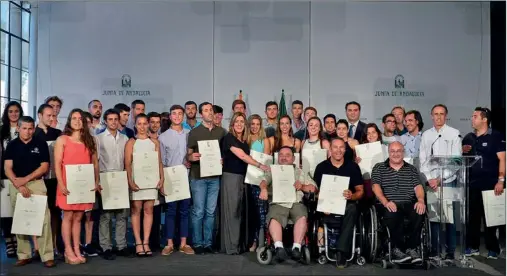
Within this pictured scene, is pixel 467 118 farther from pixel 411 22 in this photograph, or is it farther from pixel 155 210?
pixel 155 210

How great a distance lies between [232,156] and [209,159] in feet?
0.76

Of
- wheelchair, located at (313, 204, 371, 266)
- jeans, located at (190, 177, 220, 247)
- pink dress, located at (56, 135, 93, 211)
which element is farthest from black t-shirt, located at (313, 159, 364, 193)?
pink dress, located at (56, 135, 93, 211)

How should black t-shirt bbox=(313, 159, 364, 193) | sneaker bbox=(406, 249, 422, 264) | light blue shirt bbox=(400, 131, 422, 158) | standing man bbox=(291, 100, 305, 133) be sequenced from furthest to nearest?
1. standing man bbox=(291, 100, 305, 133)
2. light blue shirt bbox=(400, 131, 422, 158)
3. black t-shirt bbox=(313, 159, 364, 193)
4. sneaker bbox=(406, 249, 422, 264)

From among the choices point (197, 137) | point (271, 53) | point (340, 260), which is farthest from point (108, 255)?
point (271, 53)

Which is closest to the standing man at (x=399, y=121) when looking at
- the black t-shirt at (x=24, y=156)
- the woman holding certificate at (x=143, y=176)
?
the woman holding certificate at (x=143, y=176)

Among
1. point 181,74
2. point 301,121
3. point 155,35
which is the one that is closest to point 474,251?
point 301,121

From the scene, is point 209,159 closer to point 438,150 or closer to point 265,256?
point 265,256

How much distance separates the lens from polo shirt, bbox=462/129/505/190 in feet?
18.1

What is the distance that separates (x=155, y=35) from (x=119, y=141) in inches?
127

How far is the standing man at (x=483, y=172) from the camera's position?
217 inches

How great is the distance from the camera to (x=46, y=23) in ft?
26.7

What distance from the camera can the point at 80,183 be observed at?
4.87 m

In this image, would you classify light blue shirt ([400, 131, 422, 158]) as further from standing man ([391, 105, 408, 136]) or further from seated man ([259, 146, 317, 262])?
seated man ([259, 146, 317, 262])

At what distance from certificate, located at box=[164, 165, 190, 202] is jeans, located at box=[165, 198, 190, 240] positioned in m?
0.15
